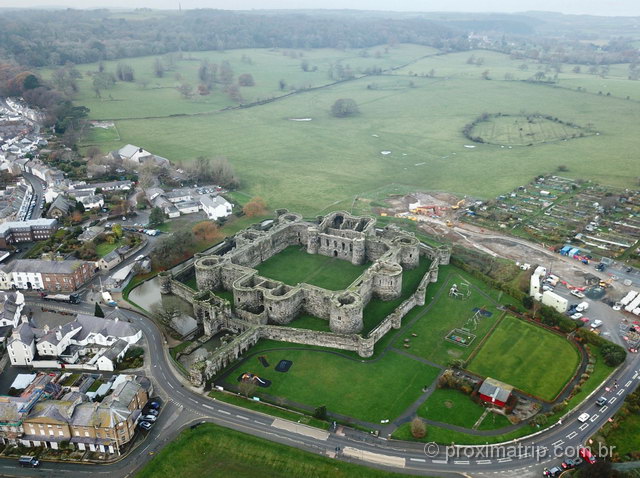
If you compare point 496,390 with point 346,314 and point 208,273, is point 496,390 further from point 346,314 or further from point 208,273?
point 208,273

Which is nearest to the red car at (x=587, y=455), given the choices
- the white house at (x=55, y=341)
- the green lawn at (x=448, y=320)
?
the green lawn at (x=448, y=320)

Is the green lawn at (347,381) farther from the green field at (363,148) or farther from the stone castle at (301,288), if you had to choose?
the green field at (363,148)

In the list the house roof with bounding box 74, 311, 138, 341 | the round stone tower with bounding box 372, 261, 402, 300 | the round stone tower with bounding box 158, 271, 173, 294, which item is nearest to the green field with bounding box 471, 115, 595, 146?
the round stone tower with bounding box 372, 261, 402, 300

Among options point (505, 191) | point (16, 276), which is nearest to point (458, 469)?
point (16, 276)

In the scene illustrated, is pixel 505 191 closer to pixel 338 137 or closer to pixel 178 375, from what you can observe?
pixel 338 137

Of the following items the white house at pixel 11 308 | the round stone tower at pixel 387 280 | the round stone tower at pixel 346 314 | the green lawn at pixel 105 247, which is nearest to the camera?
the round stone tower at pixel 346 314

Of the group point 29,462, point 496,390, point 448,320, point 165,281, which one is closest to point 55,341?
point 29,462

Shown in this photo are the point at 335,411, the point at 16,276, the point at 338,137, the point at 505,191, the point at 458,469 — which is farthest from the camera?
the point at 338,137
